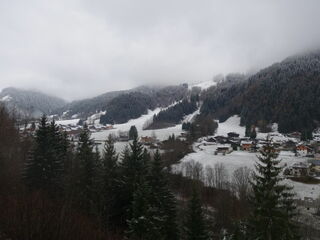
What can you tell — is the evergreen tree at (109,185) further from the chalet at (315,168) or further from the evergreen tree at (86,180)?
the chalet at (315,168)

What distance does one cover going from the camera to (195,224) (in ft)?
59.4

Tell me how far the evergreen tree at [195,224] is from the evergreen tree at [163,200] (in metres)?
1.85

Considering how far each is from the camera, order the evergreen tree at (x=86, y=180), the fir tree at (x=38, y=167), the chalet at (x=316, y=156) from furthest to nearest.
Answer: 1. the chalet at (x=316, y=156)
2. the fir tree at (x=38, y=167)
3. the evergreen tree at (x=86, y=180)

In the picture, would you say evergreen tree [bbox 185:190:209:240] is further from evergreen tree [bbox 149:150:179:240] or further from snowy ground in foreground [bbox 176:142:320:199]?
snowy ground in foreground [bbox 176:142:320:199]

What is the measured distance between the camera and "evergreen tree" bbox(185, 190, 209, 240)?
58.4ft

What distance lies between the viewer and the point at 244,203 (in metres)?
41.1

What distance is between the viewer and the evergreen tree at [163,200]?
20156 mm

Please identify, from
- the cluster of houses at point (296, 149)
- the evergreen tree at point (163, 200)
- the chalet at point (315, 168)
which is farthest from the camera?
the cluster of houses at point (296, 149)

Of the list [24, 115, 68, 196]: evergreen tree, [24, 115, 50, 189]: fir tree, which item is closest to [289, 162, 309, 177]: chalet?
[24, 115, 68, 196]: evergreen tree

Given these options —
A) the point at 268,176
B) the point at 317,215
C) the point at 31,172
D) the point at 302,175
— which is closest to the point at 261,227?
the point at 268,176

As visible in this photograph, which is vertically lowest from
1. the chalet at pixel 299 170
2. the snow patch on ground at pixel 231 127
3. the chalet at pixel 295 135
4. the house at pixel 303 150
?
the chalet at pixel 299 170

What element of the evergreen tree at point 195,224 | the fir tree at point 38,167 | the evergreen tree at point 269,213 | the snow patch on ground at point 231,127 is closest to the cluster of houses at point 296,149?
the snow patch on ground at point 231,127

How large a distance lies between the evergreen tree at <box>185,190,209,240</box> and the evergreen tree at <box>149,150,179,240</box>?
72.9 inches

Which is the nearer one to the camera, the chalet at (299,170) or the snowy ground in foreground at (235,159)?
the snowy ground in foreground at (235,159)
